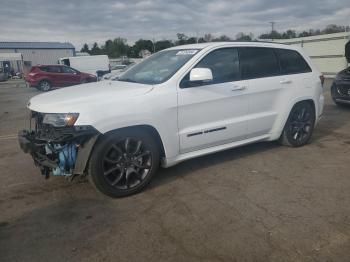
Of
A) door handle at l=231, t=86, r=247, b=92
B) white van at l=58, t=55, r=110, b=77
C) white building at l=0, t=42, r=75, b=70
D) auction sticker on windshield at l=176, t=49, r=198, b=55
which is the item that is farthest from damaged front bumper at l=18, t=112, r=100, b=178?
white building at l=0, t=42, r=75, b=70

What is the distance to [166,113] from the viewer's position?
14.0ft

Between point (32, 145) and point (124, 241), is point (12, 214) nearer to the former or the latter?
point (32, 145)

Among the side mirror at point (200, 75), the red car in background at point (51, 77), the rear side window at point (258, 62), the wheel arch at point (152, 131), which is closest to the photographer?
the wheel arch at point (152, 131)

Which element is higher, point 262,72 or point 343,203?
point 262,72

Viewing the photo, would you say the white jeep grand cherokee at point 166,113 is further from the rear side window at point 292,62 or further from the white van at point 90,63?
the white van at point 90,63

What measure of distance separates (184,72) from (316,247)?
2509 mm

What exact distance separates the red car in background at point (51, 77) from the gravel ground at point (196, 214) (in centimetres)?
1818

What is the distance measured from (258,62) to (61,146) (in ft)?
10.3

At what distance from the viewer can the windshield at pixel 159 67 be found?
15.0 ft

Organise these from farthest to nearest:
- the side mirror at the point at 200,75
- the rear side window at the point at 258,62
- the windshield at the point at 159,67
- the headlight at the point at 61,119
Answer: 1. the rear side window at the point at 258,62
2. the windshield at the point at 159,67
3. the side mirror at the point at 200,75
4. the headlight at the point at 61,119

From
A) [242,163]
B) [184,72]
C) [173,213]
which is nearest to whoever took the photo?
[173,213]

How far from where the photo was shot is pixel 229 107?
4.87m

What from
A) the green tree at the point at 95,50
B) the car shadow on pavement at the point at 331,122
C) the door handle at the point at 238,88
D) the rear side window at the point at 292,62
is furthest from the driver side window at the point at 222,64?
the green tree at the point at 95,50

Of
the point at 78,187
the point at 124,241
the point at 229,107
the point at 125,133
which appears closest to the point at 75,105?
the point at 125,133
